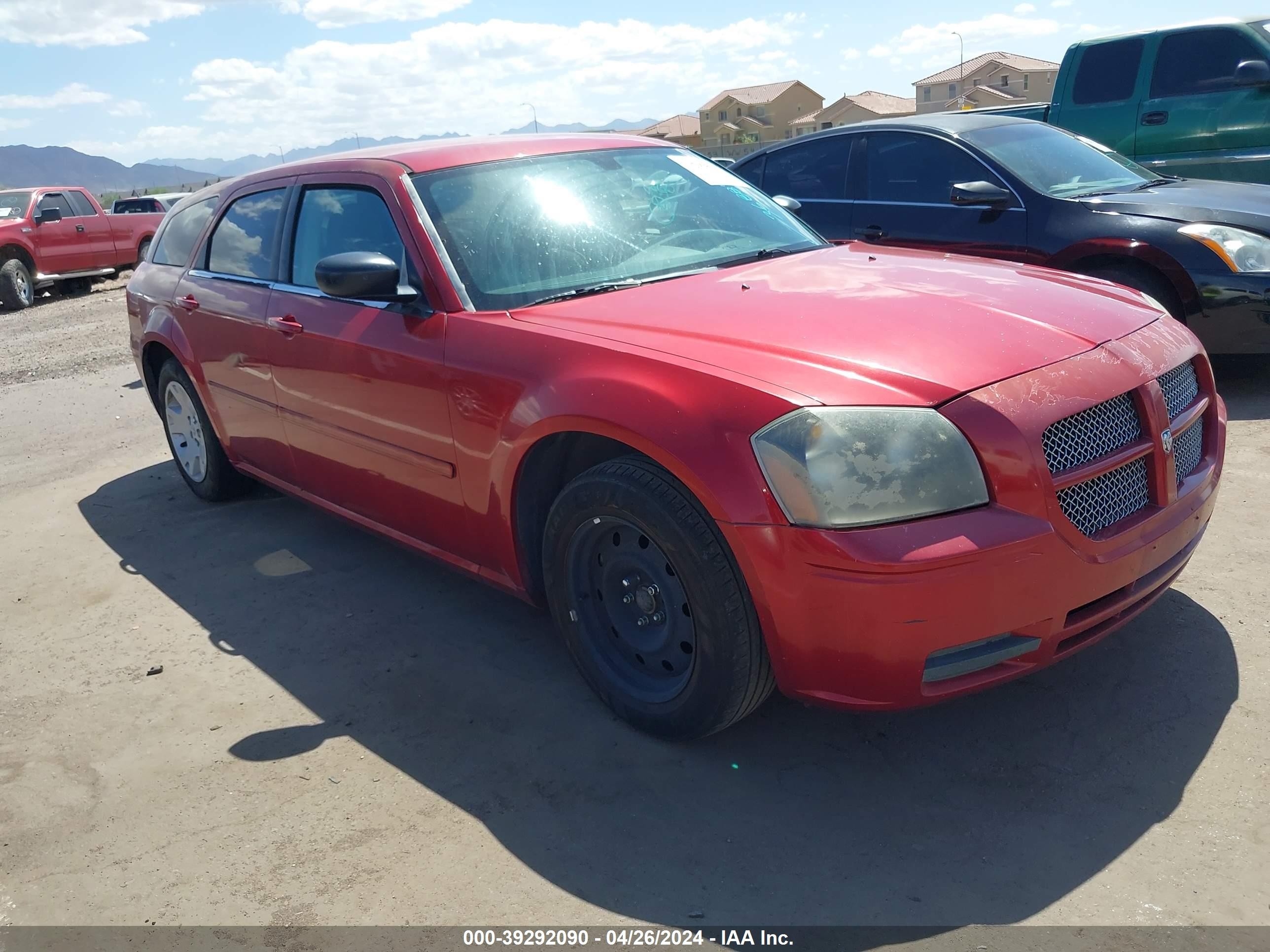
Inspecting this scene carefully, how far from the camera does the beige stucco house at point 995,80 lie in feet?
236

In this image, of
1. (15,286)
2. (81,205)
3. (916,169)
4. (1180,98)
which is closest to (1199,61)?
(1180,98)

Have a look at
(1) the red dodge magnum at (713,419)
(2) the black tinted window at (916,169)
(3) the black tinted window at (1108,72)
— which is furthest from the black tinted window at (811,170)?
(3) the black tinted window at (1108,72)

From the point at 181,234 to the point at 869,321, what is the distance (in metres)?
3.96

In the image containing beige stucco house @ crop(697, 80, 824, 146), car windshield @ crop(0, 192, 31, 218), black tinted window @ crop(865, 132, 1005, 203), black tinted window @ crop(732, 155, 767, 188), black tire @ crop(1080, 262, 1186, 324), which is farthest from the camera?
beige stucco house @ crop(697, 80, 824, 146)

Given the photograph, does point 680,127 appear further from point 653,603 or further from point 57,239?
point 653,603

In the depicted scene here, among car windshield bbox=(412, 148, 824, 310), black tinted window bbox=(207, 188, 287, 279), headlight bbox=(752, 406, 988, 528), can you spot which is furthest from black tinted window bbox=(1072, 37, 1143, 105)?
headlight bbox=(752, 406, 988, 528)

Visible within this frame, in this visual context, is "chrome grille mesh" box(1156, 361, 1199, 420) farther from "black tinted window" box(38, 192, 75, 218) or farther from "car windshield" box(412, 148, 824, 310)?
"black tinted window" box(38, 192, 75, 218)

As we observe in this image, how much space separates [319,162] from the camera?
4.29 metres

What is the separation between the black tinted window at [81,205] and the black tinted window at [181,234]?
44.6 feet

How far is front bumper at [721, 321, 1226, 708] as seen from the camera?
236cm

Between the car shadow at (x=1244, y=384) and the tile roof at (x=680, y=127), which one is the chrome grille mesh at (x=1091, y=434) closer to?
the car shadow at (x=1244, y=384)

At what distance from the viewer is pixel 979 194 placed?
18.8 ft

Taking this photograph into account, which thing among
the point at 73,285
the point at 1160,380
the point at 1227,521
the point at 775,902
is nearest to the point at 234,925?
the point at 775,902

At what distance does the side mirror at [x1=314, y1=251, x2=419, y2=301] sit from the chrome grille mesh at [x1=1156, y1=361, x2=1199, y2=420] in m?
2.26
